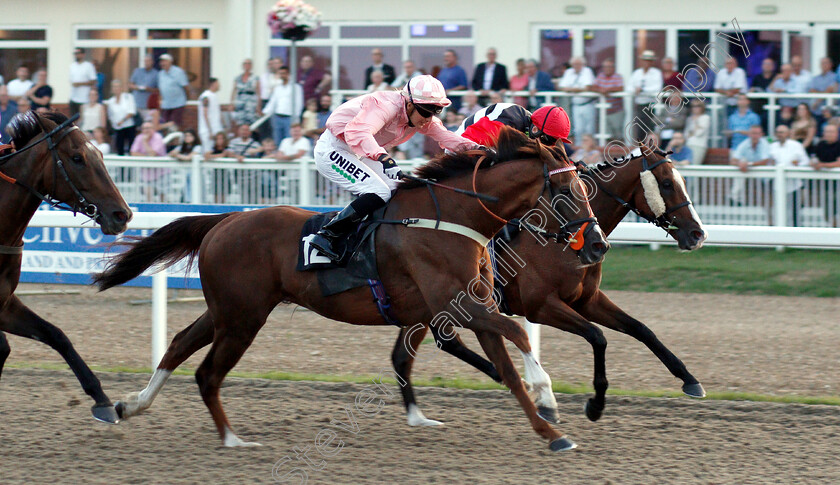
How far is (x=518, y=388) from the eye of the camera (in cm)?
431

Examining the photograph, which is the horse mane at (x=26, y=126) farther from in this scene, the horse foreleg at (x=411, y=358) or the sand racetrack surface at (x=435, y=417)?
the horse foreleg at (x=411, y=358)

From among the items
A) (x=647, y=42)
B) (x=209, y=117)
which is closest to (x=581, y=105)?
(x=647, y=42)

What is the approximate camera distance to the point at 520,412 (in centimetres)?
522

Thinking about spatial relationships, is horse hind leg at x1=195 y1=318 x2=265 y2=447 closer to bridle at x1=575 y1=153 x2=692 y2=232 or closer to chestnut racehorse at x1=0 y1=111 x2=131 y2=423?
chestnut racehorse at x1=0 y1=111 x2=131 y2=423

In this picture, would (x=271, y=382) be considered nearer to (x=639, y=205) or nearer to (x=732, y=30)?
(x=639, y=205)

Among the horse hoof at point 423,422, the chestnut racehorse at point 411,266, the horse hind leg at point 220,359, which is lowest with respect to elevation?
the horse hoof at point 423,422

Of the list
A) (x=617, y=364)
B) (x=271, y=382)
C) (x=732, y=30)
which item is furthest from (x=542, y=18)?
(x=271, y=382)

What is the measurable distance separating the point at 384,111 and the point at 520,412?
167 centimetres

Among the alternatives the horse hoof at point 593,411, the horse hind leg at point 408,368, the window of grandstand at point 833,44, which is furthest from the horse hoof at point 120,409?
the window of grandstand at point 833,44

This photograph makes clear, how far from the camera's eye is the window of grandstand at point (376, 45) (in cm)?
1393

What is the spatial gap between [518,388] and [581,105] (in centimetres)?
743

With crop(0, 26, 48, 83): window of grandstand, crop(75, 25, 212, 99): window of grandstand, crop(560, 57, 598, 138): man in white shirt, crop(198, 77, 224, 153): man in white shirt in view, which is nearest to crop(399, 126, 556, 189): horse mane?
crop(560, 57, 598, 138): man in white shirt

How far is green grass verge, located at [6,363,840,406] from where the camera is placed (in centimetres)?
536

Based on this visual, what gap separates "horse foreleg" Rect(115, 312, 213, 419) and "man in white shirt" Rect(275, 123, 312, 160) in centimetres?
605
